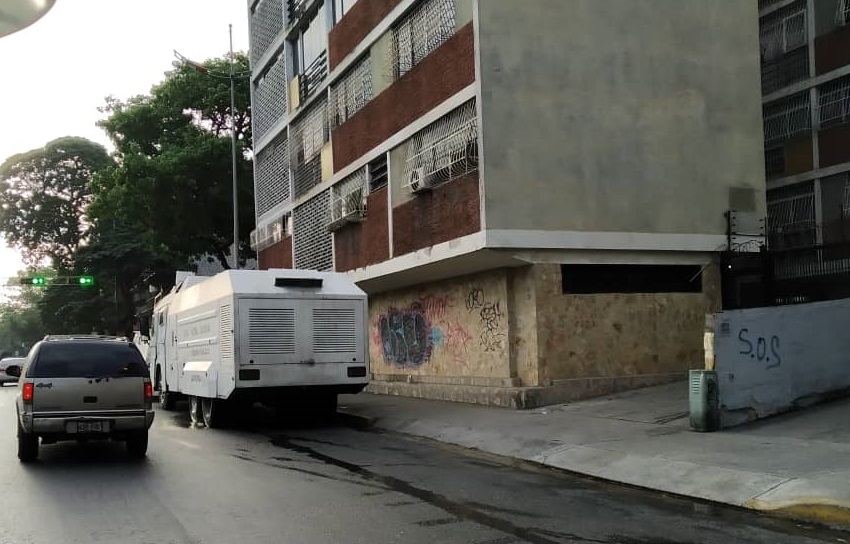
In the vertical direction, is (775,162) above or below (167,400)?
above

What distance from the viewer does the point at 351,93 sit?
71.5 ft

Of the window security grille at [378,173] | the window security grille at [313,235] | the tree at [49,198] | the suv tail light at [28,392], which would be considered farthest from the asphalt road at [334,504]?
the tree at [49,198]

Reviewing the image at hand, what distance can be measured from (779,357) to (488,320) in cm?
610

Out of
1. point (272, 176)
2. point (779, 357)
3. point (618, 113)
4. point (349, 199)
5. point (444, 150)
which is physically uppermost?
point (272, 176)

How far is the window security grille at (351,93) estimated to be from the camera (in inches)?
818

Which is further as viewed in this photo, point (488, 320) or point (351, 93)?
point (351, 93)

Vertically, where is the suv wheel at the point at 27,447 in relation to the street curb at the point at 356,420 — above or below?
above

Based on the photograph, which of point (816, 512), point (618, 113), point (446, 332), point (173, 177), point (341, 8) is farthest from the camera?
point (173, 177)

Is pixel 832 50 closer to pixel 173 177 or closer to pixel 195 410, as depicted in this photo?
pixel 195 410

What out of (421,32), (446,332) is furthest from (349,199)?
(421,32)

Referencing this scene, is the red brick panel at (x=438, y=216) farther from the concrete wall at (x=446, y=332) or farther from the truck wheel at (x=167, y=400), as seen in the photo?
the truck wheel at (x=167, y=400)

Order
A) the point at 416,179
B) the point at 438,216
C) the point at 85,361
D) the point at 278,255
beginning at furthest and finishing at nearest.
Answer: the point at 278,255 < the point at 416,179 < the point at 438,216 < the point at 85,361

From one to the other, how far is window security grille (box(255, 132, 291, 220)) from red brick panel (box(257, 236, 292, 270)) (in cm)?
146

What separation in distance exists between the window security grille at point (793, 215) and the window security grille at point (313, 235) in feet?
40.1
